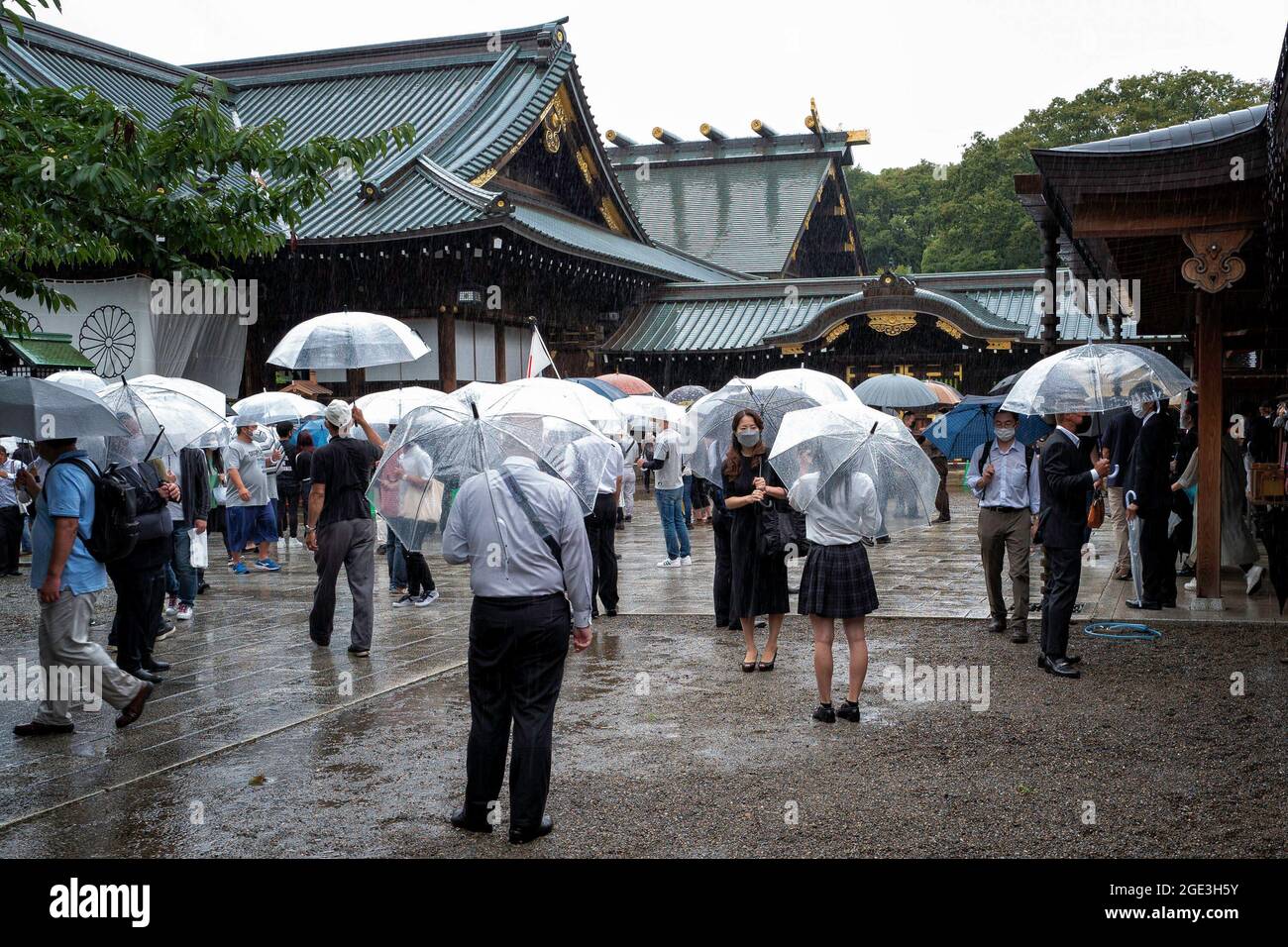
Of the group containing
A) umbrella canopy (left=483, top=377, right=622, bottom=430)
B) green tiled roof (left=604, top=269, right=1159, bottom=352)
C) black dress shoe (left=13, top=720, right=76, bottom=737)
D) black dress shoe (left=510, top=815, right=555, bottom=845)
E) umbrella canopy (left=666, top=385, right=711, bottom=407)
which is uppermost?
green tiled roof (left=604, top=269, right=1159, bottom=352)

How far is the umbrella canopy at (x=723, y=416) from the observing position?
8672mm

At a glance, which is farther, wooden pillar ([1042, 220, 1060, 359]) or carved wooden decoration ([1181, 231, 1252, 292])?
wooden pillar ([1042, 220, 1060, 359])

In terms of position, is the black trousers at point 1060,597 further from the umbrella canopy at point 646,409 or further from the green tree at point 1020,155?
the green tree at point 1020,155

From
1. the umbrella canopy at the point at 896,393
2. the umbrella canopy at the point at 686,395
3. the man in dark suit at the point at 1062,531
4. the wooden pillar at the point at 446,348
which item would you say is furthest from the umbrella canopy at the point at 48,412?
the umbrella canopy at the point at 686,395

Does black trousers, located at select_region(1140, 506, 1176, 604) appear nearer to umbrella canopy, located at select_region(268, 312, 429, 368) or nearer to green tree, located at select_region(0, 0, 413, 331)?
umbrella canopy, located at select_region(268, 312, 429, 368)

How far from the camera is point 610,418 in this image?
1093 cm

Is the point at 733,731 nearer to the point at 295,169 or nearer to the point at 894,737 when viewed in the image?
the point at 894,737

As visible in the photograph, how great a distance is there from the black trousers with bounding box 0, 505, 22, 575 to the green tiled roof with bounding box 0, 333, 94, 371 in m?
2.24

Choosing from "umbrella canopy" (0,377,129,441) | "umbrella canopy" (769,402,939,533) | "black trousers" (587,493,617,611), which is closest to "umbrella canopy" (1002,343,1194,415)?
"umbrella canopy" (769,402,939,533)

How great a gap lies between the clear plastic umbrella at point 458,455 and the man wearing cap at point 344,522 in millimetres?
Result: 2827

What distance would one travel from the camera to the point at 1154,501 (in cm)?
994

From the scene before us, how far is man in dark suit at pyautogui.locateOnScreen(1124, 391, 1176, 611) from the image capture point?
9.91 meters

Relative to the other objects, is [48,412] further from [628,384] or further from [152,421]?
[628,384]

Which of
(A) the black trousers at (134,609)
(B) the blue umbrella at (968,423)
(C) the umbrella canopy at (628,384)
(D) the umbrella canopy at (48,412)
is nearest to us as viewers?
(D) the umbrella canopy at (48,412)
